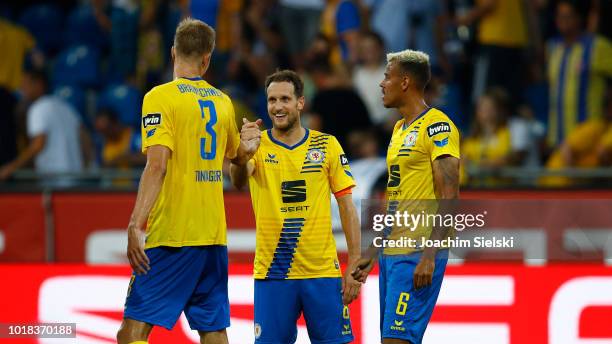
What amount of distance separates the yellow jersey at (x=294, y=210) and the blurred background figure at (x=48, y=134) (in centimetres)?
595

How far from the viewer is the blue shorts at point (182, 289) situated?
7.25 m

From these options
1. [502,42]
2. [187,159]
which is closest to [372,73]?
[502,42]

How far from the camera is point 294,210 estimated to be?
25.6ft

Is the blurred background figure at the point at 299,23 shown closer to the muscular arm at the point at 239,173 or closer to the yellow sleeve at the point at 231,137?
the muscular arm at the point at 239,173

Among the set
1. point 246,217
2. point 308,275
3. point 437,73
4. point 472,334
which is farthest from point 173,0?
point 308,275

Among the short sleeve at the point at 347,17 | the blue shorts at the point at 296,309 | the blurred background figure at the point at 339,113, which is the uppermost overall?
the short sleeve at the point at 347,17

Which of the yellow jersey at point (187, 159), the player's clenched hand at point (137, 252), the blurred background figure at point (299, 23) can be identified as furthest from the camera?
the blurred background figure at point (299, 23)

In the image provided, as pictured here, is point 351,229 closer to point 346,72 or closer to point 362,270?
point 362,270

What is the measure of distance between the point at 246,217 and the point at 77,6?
259 inches

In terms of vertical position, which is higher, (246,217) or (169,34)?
(169,34)

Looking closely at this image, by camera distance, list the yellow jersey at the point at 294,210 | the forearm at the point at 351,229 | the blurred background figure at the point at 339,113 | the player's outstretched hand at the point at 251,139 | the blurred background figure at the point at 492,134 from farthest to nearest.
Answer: the blurred background figure at the point at 492,134
the blurred background figure at the point at 339,113
the yellow jersey at the point at 294,210
the forearm at the point at 351,229
the player's outstretched hand at the point at 251,139

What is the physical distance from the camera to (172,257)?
7.30 metres

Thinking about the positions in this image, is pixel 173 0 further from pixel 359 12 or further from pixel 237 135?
pixel 237 135

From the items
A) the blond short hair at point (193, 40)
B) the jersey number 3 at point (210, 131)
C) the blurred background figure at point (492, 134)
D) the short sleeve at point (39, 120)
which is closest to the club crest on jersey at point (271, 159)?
the jersey number 3 at point (210, 131)
